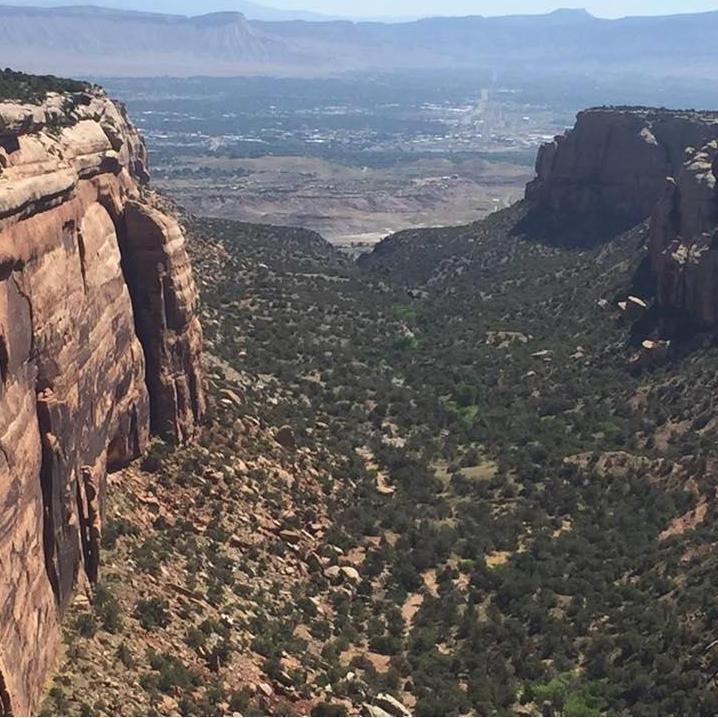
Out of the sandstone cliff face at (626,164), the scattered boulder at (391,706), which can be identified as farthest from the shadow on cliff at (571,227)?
the scattered boulder at (391,706)

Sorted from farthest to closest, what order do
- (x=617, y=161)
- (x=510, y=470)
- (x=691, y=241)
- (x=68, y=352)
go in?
(x=617, y=161), (x=691, y=241), (x=510, y=470), (x=68, y=352)

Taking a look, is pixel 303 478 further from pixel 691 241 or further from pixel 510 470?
pixel 691 241

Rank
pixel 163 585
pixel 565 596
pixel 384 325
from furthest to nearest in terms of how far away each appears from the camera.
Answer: pixel 384 325 → pixel 565 596 → pixel 163 585

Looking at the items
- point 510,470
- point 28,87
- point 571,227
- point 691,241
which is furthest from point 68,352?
point 571,227

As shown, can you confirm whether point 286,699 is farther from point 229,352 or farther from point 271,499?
point 229,352

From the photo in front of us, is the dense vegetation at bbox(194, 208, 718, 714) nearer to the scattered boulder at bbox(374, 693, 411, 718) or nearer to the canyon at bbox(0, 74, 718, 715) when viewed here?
the canyon at bbox(0, 74, 718, 715)

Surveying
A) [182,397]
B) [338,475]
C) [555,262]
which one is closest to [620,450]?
[338,475]
